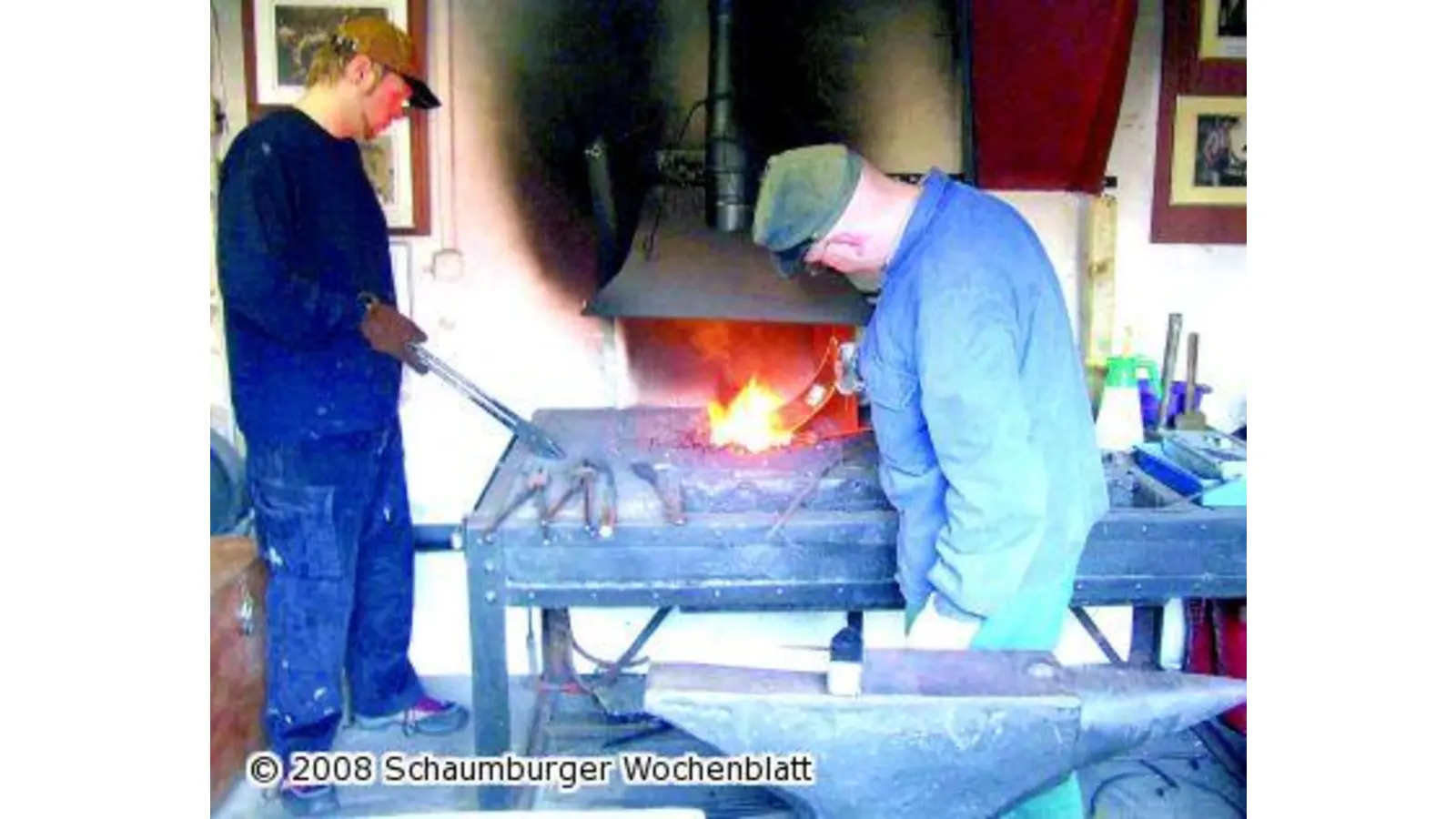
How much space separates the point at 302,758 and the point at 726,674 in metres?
1.54

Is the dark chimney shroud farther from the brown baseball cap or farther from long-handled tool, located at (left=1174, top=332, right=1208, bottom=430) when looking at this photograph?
long-handled tool, located at (left=1174, top=332, right=1208, bottom=430)

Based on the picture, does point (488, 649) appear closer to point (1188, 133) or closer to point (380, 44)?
point (380, 44)

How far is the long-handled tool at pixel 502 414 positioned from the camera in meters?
2.61

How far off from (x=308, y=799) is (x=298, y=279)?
1067 millimetres

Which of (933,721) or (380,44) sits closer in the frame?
(933,721)

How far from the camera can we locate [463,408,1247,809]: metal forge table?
2.22 metres

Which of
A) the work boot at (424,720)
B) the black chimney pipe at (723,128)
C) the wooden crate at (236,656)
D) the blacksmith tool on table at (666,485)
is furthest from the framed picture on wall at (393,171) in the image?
the work boot at (424,720)

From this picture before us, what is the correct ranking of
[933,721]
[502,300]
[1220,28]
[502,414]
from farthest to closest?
[502,300] → [1220,28] → [502,414] → [933,721]

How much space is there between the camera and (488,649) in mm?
2250

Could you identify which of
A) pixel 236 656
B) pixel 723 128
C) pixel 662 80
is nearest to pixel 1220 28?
pixel 723 128

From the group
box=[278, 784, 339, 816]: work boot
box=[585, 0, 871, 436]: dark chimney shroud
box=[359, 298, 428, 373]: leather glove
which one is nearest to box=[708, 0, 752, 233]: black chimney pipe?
box=[585, 0, 871, 436]: dark chimney shroud

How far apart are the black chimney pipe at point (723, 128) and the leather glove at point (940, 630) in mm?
1257
